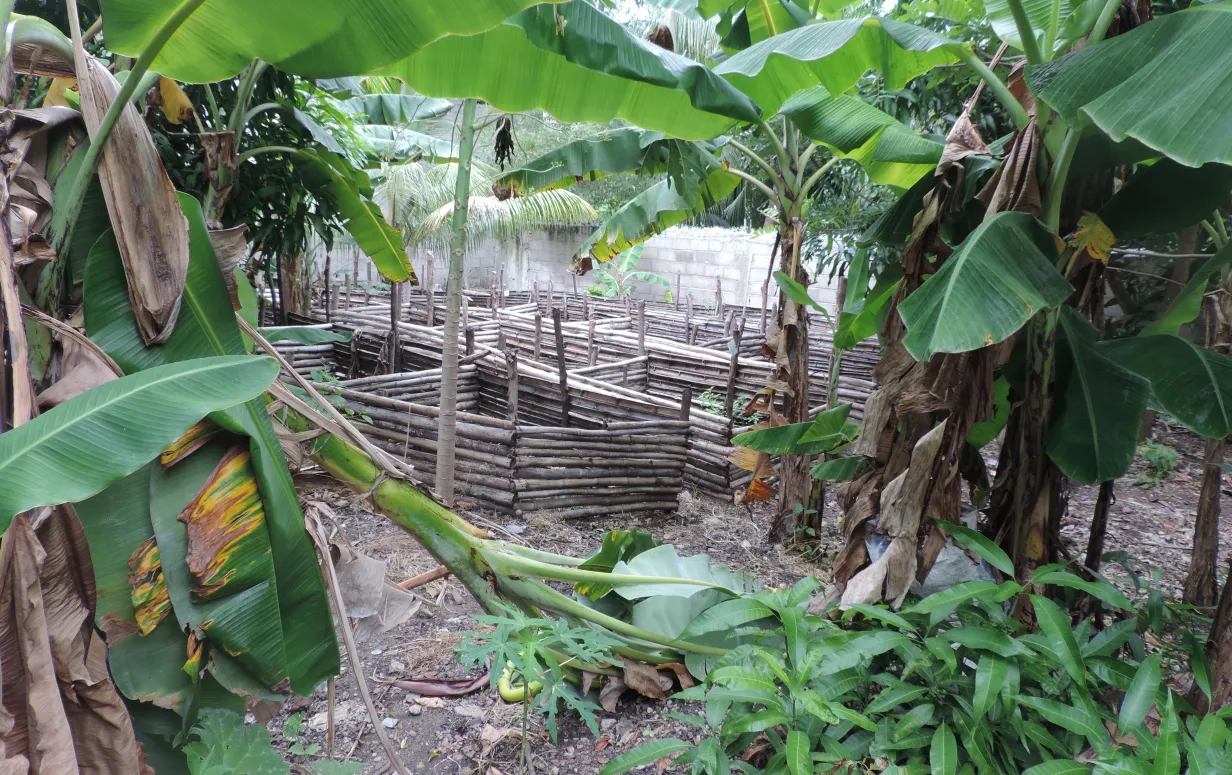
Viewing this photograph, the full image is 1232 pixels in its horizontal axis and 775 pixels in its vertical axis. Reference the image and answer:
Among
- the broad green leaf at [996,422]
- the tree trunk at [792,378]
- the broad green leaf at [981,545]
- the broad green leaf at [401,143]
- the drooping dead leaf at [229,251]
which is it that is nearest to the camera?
the drooping dead leaf at [229,251]

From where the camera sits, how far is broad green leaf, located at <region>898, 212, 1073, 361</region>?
4.84ft

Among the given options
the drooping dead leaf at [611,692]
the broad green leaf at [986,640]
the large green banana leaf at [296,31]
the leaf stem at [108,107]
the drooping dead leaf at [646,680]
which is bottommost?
the drooping dead leaf at [611,692]

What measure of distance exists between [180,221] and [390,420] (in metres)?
3.59

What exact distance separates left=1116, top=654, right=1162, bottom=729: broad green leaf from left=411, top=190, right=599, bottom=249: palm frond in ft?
40.3

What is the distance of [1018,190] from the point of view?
6.10 ft

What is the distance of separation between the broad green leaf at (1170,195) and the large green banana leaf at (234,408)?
2399mm

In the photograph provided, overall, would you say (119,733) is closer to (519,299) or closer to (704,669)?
(704,669)

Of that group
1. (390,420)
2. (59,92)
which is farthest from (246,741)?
(390,420)

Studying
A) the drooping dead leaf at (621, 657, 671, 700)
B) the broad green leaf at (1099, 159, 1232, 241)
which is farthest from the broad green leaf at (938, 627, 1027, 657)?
the broad green leaf at (1099, 159, 1232, 241)

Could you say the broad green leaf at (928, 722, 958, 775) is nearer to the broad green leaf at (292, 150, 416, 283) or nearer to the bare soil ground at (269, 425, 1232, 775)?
the bare soil ground at (269, 425, 1232, 775)

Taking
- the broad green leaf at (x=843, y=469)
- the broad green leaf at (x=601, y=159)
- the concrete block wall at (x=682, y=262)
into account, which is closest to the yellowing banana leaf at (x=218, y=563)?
the broad green leaf at (x=843, y=469)

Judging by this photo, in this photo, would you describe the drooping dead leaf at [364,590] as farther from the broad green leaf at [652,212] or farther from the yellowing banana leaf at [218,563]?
the broad green leaf at [652,212]

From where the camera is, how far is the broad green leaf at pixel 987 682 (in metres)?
1.51

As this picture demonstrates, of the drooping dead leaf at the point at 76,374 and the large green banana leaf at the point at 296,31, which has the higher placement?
the large green banana leaf at the point at 296,31
